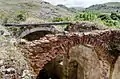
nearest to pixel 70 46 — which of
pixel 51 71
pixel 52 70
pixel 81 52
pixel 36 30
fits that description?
pixel 81 52

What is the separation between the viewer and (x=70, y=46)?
10.1m

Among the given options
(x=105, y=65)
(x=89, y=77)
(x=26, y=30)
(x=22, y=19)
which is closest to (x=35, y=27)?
(x=26, y=30)

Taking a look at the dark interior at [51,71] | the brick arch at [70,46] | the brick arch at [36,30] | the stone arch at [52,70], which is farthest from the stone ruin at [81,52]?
the brick arch at [36,30]

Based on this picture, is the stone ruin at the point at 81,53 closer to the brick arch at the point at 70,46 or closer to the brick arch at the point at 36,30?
the brick arch at the point at 70,46

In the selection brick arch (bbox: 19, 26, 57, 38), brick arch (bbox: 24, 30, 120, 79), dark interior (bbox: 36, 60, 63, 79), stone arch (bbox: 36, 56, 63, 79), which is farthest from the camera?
brick arch (bbox: 19, 26, 57, 38)

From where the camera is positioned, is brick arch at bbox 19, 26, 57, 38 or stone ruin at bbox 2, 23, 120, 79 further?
brick arch at bbox 19, 26, 57, 38

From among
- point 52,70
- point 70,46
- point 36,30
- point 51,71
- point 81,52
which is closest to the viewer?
point 70,46

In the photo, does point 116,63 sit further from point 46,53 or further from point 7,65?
point 7,65

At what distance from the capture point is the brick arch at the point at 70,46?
8.79 m

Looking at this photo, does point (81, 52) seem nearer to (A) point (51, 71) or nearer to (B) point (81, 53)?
(B) point (81, 53)

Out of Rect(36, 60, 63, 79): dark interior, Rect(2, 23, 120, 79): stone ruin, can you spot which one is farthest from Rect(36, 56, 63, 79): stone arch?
Rect(2, 23, 120, 79): stone ruin

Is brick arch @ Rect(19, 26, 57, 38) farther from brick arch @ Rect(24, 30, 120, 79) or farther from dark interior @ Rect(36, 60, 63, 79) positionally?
brick arch @ Rect(24, 30, 120, 79)

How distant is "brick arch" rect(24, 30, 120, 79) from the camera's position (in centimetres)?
879

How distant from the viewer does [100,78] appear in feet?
40.2
